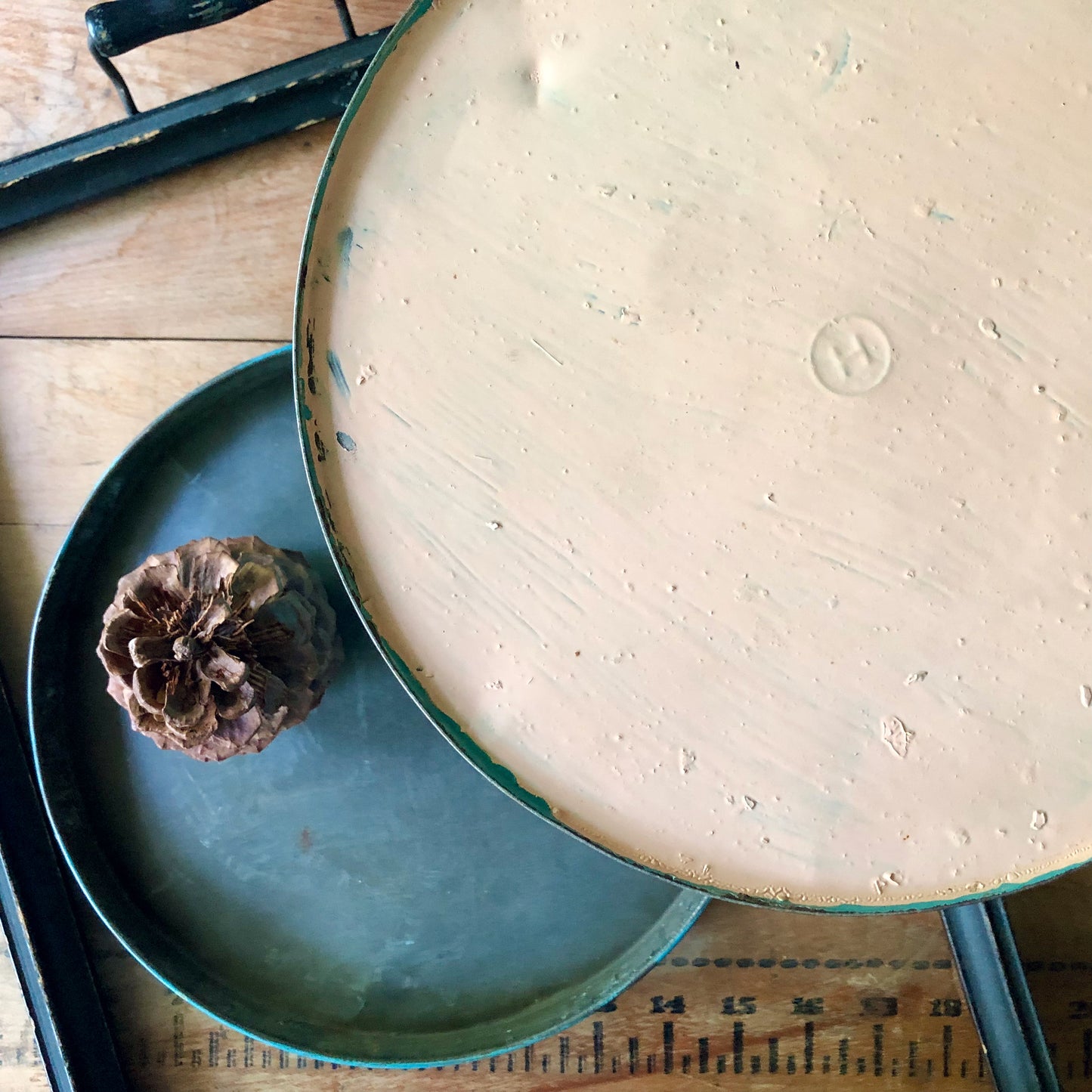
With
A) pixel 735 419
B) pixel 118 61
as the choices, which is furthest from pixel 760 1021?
pixel 118 61

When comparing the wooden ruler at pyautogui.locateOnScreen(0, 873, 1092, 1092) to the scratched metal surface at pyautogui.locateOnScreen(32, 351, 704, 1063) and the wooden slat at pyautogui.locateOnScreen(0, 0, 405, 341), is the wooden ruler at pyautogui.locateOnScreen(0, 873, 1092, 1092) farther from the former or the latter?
the wooden slat at pyautogui.locateOnScreen(0, 0, 405, 341)

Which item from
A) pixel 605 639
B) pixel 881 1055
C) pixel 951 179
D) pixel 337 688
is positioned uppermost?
pixel 951 179

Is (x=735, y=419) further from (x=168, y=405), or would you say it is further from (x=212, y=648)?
(x=168, y=405)

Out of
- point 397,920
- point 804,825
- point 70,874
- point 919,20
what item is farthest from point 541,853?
point 919,20

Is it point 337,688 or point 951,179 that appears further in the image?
point 337,688

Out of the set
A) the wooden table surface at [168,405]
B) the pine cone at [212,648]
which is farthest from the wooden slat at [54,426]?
the pine cone at [212,648]

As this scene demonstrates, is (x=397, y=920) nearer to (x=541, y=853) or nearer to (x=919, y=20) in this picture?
(x=541, y=853)

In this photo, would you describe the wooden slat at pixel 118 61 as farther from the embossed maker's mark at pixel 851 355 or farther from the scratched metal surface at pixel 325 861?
the embossed maker's mark at pixel 851 355
